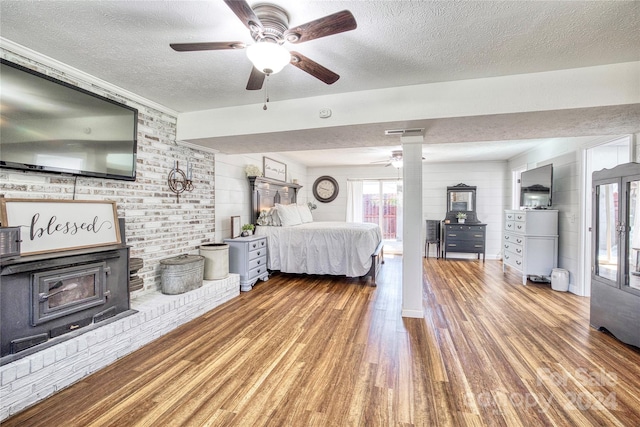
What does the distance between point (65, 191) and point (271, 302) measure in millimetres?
2285

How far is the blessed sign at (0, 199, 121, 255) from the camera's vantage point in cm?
178

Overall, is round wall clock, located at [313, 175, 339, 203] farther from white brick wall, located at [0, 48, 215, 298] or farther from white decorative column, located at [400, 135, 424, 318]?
white decorative column, located at [400, 135, 424, 318]

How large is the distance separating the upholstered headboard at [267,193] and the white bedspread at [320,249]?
468 millimetres

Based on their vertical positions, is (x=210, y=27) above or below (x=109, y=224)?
above

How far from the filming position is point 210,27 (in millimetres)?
1697

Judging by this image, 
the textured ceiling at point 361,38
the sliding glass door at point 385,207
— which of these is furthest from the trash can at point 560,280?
the sliding glass door at point 385,207

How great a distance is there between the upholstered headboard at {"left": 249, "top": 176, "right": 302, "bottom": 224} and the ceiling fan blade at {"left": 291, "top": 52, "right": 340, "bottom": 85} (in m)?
3.11

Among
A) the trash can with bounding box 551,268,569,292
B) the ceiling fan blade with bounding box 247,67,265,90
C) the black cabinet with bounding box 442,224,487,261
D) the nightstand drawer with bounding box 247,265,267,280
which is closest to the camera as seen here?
the ceiling fan blade with bounding box 247,67,265,90

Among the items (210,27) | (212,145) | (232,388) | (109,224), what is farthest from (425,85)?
(109,224)

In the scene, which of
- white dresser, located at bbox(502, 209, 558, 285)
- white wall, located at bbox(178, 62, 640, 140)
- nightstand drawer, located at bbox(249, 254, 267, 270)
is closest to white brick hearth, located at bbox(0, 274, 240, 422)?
nightstand drawer, located at bbox(249, 254, 267, 270)

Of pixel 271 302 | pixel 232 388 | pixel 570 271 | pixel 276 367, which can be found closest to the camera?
pixel 232 388

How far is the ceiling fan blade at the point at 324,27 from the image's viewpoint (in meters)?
1.25

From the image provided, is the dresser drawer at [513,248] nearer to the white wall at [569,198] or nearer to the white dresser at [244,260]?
the white wall at [569,198]

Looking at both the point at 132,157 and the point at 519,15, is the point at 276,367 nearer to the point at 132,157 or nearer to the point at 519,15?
the point at 132,157
